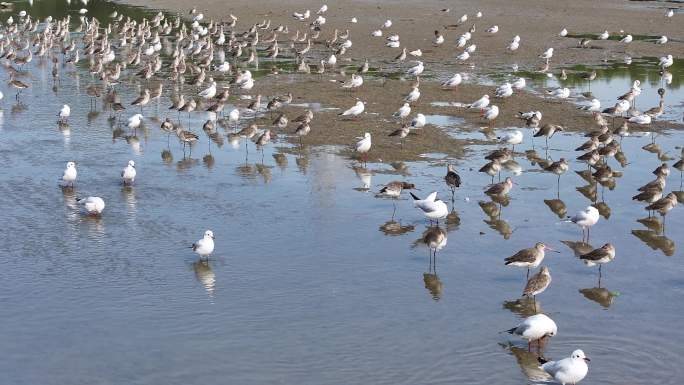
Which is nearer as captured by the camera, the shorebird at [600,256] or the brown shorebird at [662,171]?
the shorebird at [600,256]

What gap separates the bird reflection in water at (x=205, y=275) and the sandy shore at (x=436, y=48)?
851 cm

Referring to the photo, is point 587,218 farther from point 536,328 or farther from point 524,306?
point 536,328

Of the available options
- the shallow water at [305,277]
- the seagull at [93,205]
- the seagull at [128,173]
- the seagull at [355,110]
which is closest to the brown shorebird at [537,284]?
the shallow water at [305,277]

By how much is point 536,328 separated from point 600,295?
9.39ft

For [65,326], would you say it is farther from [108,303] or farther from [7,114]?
[7,114]

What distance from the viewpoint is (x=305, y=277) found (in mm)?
17188

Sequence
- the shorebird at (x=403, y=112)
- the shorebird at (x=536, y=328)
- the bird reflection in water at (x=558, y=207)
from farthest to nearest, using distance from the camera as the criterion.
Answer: the shorebird at (x=403, y=112), the bird reflection in water at (x=558, y=207), the shorebird at (x=536, y=328)

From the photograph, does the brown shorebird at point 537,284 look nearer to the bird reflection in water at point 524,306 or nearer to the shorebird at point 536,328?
A: the bird reflection in water at point 524,306

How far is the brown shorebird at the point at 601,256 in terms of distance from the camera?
57.0ft

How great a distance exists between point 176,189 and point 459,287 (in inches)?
322

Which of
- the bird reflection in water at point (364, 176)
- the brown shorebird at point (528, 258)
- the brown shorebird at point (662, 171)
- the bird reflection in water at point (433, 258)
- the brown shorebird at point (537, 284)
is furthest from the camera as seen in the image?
the bird reflection in water at point (364, 176)

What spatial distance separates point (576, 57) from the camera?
1694 inches

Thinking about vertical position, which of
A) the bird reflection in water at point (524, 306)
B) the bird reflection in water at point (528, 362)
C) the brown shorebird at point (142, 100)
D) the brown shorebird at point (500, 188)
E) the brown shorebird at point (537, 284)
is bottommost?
the bird reflection in water at point (528, 362)

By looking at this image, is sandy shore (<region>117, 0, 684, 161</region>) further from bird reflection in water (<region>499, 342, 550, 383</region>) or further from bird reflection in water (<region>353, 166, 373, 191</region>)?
bird reflection in water (<region>499, 342, 550, 383</region>)
